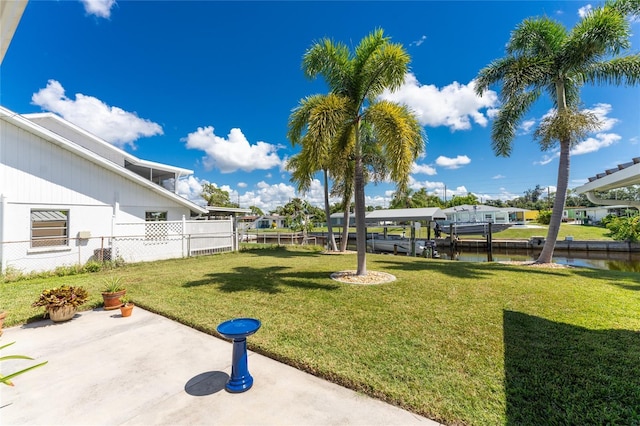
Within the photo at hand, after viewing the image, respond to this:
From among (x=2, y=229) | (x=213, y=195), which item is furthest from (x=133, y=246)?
(x=213, y=195)

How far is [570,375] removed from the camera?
2988mm

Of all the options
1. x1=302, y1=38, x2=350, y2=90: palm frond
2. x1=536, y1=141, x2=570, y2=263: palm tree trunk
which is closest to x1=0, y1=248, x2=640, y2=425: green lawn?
x1=536, y1=141, x2=570, y2=263: palm tree trunk

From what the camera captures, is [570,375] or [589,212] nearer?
[570,375]

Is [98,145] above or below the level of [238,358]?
above

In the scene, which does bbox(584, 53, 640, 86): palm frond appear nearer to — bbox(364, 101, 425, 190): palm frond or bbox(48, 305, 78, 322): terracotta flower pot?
bbox(364, 101, 425, 190): palm frond

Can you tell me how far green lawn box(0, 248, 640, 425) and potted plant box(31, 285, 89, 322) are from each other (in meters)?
0.57

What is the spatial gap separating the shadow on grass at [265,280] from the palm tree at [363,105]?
150 centimetres

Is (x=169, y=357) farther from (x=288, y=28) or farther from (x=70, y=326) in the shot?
(x=288, y=28)

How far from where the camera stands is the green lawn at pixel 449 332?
8.63ft

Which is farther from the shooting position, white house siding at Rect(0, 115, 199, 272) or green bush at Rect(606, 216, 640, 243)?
green bush at Rect(606, 216, 640, 243)

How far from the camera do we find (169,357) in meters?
3.61

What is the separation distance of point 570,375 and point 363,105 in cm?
760

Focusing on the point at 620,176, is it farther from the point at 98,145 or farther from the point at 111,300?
the point at 98,145

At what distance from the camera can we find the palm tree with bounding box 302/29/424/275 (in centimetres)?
715
